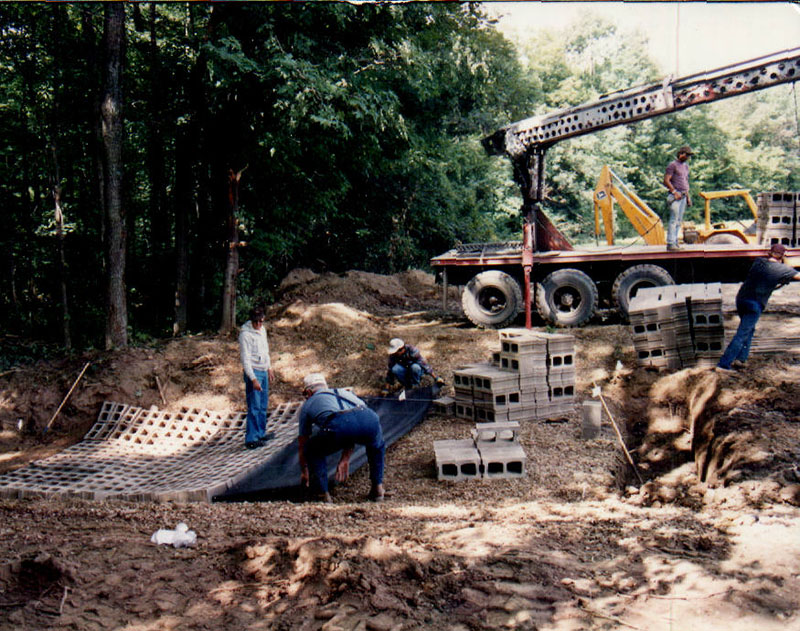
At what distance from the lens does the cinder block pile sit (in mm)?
9141

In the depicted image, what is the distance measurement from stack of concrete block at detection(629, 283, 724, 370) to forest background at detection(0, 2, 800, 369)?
19.0 ft

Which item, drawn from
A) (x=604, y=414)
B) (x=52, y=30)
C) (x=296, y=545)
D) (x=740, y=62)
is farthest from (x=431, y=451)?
Answer: (x=52, y=30)

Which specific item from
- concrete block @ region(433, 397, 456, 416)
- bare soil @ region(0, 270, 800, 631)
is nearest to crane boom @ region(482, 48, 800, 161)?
bare soil @ region(0, 270, 800, 631)

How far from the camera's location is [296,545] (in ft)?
15.3

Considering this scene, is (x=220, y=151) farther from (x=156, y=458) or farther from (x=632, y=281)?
(x=632, y=281)

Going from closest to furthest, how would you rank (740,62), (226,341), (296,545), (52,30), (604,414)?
(296,545) → (604,414) → (740,62) → (226,341) → (52,30)

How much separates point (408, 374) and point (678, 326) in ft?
13.7

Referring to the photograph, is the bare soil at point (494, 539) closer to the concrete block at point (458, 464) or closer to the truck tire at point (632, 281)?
the concrete block at point (458, 464)

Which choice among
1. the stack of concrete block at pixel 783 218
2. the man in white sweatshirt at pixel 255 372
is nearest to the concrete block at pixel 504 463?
the man in white sweatshirt at pixel 255 372

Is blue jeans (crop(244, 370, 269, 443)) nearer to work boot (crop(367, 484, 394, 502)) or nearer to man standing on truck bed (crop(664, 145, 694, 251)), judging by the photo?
work boot (crop(367, 484, 394, 502))

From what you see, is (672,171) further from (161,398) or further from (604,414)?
(161,398)

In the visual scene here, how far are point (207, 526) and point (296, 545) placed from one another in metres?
1.39

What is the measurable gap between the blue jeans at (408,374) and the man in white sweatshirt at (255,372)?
218cm

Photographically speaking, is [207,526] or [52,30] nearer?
[207,526]
